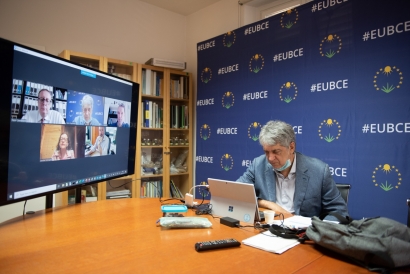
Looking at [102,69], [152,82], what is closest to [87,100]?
[102,69]

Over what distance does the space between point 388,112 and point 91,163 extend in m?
2.24

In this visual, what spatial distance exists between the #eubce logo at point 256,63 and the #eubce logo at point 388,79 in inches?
47.0

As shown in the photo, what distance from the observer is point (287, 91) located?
9.21 feet

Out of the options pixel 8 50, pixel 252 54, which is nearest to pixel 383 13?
pixel 252 54

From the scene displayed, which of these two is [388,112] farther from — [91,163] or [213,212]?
[91,163]

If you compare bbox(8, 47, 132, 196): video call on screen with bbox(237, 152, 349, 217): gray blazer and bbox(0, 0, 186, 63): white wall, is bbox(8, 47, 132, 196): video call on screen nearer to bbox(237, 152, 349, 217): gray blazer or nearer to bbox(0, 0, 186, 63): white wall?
bbox(237, 152, 349, 217): gray blazer

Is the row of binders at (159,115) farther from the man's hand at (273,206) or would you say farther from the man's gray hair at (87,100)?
the man's hand at (273,206)

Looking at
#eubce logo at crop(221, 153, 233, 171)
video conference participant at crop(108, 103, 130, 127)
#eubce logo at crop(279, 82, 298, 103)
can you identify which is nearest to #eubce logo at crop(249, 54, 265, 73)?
#eubce logo at crop(279, 82, 298, 103)

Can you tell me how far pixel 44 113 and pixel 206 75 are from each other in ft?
8.68

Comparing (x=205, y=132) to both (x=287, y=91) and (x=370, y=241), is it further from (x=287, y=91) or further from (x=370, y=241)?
(x=370, y=241)

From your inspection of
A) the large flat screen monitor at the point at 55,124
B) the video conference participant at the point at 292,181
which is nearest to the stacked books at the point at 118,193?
the large flat screen monitor at the point at 55,124

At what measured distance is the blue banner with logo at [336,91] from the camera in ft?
6.91

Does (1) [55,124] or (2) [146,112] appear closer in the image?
(1) [55,124]

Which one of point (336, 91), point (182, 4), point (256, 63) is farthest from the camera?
point (182, 4)
